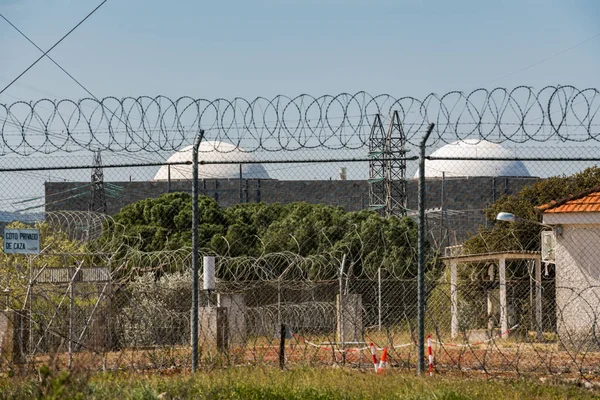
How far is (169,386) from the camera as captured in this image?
30.5 feet

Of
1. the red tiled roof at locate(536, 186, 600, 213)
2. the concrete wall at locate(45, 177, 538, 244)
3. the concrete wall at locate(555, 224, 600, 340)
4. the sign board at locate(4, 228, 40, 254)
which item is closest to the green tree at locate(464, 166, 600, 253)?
the red tiled roof at locate(536, 186, 600, 213)

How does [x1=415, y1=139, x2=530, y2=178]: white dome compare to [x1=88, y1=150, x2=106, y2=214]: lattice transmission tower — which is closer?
[x1=88, y1=150, x2=106, y2=214]: lattice transmission tower

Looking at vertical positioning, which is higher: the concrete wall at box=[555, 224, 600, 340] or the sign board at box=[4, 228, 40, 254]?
the sign board at box=[4, 228, 40, 254]

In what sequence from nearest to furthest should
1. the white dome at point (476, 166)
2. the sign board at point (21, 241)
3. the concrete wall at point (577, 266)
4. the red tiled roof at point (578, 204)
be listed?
1. the sign board at point (21, 241)
2. the concrete wall at point (577, 266)
3. the red tiled roof at point (578, 204)
4. the white dome at point (476, 166)

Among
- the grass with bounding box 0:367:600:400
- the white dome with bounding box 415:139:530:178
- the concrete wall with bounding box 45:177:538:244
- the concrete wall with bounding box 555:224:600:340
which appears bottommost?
the grass with bounding box 0:367:600:400

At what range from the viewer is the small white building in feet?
61.8

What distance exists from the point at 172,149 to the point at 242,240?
1847 centimetres

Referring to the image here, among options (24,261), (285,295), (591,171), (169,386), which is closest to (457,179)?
(591,171)

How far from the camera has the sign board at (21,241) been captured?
13.8 meters

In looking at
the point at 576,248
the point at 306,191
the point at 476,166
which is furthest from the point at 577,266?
the point at 476,166

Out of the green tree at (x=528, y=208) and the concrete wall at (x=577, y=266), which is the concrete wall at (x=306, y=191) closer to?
the green tree at (x=528, y=208)

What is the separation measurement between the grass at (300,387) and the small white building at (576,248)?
827 cm

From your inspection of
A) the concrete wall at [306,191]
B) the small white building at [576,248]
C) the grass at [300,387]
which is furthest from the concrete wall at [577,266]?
the concrete wall at [306,191]

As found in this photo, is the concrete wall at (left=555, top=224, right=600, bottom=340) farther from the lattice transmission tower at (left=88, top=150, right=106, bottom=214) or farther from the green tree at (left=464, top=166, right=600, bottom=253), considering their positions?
the lattice transmission tower at (left=88, top=150, right=106, bottom=214)
